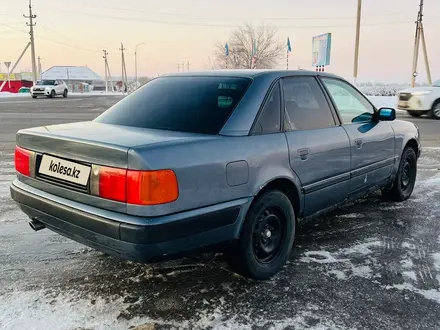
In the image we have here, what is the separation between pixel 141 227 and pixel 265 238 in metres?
1.11

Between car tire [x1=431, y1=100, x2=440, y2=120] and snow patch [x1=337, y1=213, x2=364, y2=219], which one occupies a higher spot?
car tire [x1=431, y1=100, x2=440, y2=120]

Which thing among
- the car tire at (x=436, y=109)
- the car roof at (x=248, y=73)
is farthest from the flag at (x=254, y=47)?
the car roof at (x=248, y=73)

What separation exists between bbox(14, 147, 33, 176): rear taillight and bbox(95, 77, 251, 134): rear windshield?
0.63 metres

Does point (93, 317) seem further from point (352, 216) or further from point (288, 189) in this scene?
point (352, 216)

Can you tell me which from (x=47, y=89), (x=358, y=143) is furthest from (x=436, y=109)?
(x=47, y=89)

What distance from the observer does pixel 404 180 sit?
5070 millimetres

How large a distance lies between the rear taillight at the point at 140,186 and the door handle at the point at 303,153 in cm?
122

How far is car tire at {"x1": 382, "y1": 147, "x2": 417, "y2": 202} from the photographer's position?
192 inches

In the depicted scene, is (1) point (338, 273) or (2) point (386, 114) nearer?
(1) point (338, 273)

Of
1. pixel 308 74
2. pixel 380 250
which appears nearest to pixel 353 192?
pixel 380 250

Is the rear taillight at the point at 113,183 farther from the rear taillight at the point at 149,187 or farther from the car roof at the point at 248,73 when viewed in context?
the car roof at the point at 248,73

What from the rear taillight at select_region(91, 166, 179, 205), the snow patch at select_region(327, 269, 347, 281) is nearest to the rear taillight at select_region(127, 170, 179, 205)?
the rear taillight at select_region(91, 166, 179, 205)

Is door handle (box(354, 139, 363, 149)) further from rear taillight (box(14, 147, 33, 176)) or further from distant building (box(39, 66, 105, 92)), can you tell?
distant building (box(39, 66, 105, 92))

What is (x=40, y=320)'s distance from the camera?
245cm
